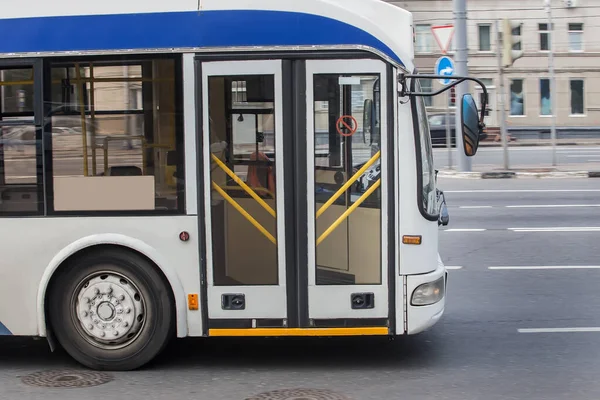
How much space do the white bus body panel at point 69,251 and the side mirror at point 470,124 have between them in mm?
1972

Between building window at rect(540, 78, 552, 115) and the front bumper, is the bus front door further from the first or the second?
building window at rect(540, 78, 552, 115)

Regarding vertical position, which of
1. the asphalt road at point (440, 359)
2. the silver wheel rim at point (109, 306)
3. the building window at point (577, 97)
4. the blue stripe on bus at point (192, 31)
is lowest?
the asphalt road at point (440, 359)

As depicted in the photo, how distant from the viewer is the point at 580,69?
48625 mm

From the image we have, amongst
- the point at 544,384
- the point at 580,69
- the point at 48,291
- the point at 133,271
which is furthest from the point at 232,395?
the point at 580,69

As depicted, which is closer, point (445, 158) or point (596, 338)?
point (596, 338)

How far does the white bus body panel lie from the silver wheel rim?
251 millimetres

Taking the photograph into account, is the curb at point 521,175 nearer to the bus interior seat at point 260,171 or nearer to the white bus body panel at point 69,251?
the bus interior seat at point 260,171

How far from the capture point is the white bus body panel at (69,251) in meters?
6.45

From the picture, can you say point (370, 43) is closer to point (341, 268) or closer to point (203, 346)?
point (341, 268)

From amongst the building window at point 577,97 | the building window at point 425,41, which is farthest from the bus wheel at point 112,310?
the building window at point 577,97

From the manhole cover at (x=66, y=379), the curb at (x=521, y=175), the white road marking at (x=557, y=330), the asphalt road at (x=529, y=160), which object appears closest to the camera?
the manhole cover at (x=66, y=379)

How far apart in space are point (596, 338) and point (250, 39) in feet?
12.2

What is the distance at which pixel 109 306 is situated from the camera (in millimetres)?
6547

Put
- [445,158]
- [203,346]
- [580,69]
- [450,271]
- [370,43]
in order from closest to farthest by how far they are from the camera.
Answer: [370,43] < [203,346] < [450,271] < [445,158] < [580,69]
